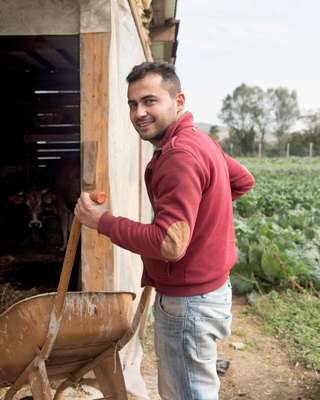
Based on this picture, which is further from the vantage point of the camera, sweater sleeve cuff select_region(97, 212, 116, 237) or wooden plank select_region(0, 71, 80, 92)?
wooden plank select_region(0, 71, 80, 92)

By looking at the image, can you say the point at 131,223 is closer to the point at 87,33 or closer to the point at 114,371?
the point at 114,371

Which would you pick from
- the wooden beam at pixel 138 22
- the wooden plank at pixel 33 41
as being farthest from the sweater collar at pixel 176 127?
the wooden plank at pixel 33 41

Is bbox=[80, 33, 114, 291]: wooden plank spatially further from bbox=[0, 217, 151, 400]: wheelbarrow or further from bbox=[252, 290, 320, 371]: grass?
bbox=[252, 290, 320, 371]: grass

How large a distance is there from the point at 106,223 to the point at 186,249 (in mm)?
379

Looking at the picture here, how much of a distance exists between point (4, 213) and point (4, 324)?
6.82 metres

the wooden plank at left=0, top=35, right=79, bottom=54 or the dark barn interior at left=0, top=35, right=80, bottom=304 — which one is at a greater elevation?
the wooden plank at left=0, top=35, right=79, bottom=54

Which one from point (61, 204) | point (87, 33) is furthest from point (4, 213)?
point (87, 33)

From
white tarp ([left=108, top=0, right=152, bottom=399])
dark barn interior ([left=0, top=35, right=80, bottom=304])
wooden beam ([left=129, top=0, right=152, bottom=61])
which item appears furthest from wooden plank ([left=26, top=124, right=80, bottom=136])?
white tarp ([left=108, top=0, right=152, bottom=399])

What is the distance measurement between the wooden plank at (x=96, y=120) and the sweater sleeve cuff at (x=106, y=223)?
1266 millimetres

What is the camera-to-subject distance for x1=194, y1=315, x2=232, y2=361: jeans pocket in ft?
8.89

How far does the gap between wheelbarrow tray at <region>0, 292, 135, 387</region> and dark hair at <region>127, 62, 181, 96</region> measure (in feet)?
3.64

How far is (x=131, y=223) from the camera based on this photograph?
249 cm

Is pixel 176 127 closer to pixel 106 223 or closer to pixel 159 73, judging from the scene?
pixel 159 73

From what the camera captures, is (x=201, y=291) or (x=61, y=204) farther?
(x=61, y=204)
